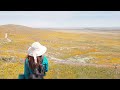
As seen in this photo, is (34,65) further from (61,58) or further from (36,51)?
(61,58)

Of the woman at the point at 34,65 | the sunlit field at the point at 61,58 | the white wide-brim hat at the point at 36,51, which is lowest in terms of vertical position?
the sunlit field at the point at 61,58

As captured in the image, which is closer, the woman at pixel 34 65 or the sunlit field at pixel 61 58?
the woman at pixel 34 65

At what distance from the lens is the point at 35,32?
24531 millimetres

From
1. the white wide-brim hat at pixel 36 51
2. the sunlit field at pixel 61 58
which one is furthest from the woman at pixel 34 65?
the sunlit field at pixel 61 58

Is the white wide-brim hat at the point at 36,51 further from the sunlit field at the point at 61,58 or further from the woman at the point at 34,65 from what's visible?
the sunlit field at the point at 61,58

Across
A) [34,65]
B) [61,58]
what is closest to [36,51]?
[34,65]

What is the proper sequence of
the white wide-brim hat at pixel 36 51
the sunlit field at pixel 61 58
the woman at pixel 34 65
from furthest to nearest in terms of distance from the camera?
the sunlit field at pixel 61 58 → the white wide-brim hat at pixel 36 51 → the woman at pixel 34 65

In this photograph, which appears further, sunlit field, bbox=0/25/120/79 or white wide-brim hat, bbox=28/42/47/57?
sunlit field, bbox=0/25/120/79

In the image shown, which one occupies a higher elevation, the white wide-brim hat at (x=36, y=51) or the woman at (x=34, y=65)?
the white wide-brim hat at (x=36, y=51)

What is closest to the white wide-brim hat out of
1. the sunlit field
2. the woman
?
the woman

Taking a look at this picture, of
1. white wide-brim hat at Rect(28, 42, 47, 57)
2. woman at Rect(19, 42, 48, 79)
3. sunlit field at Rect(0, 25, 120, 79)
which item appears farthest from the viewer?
sunlit field at Rect(0, 25, 120, 79)

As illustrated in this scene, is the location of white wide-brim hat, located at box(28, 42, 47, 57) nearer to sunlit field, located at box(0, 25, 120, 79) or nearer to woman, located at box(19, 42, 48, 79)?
woman, located at box(19, 42, 48, 79)
